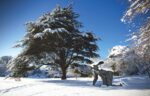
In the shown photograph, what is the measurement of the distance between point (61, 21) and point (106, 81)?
11370 mm

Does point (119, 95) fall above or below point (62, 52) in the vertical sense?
below

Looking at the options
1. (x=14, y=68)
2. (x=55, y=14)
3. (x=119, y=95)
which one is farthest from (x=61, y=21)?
(x=119, y=95)

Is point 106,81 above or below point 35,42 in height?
below

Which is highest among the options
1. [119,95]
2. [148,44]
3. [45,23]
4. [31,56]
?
[45,23]

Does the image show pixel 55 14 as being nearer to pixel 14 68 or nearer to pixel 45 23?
pixel 45 23

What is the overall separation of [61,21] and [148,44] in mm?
17114

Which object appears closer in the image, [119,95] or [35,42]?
[119,95]

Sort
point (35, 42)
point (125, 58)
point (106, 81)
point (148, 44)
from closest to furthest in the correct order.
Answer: point (148, 44) < point (106, 81) < point (35, 42) < point (125, 58)

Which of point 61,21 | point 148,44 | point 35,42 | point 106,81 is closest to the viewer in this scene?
point 148,44

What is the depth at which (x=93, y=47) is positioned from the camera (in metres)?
27.7

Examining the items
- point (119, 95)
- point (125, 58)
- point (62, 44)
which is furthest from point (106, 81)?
point (125, 58)

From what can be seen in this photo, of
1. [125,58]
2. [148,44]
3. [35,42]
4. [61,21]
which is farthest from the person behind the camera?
[125,58]

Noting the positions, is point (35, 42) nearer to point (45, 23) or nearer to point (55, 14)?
point (45, 23)

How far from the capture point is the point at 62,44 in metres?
26.5
